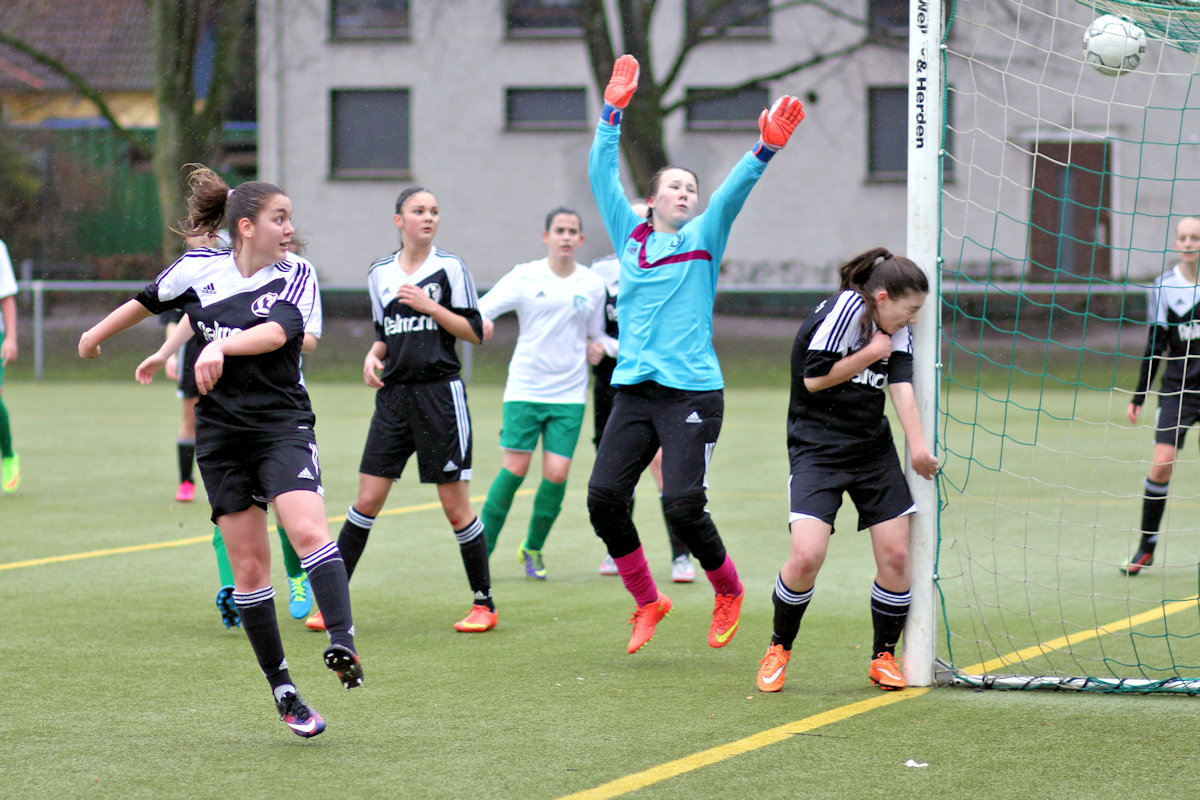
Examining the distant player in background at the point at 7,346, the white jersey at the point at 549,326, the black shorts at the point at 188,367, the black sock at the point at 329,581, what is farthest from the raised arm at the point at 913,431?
the distant player in background at the point at 7,346

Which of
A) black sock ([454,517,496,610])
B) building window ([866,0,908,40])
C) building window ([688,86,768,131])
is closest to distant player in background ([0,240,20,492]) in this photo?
black sock ([454,517,496,610])

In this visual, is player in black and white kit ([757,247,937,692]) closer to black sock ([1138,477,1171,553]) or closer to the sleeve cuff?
→ the sleeve cuff

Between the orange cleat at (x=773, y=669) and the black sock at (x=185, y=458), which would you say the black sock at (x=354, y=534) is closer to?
the orange cleat at (x=773, y=669)

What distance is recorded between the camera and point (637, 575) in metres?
5.39

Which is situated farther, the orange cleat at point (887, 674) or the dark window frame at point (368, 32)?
the dark window frame at point (368, 32)

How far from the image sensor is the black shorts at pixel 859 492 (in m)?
4.76

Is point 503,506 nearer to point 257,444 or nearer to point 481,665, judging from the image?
point 481,665

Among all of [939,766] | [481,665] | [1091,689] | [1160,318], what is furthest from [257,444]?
[1160,318]

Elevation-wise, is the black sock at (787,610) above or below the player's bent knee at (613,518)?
below

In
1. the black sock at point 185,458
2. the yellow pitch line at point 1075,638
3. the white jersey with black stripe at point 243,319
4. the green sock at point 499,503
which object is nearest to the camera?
the white jersey with black stripe at point 243,319

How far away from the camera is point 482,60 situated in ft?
88.1

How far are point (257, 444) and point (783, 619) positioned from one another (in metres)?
1.94

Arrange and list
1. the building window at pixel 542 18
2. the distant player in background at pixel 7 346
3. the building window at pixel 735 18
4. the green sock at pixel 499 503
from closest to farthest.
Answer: the green sock at pixel 499 503, the distant player in background at pixel 7 346, the building window at pixel 735 18, the building window at pixel 542 18

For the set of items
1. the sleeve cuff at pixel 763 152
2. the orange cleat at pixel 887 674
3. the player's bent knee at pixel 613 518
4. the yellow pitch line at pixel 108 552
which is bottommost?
the yellow pitch line at pixel 108 552
